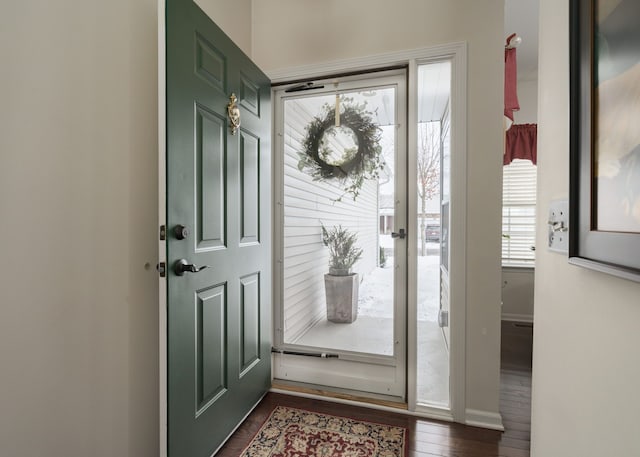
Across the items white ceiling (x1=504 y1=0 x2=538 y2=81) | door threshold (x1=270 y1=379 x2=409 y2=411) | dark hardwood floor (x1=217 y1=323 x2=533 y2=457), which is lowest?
dark hardwood floor (x1=217 y1=323 x2=533 y2=457)

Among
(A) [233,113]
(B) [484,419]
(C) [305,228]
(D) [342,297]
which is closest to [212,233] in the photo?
(A) [233,113]

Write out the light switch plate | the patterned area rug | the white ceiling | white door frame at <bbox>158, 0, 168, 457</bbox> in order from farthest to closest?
the white ceiling < the patterned area rug < white door frame at <bbox>158, 0, 168, 457</bbox> < the light switch plate

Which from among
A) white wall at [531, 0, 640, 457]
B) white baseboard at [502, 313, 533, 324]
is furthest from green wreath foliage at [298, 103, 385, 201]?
white baseboard at [502, 313, 533, 324]

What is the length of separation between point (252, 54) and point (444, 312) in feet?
8.35

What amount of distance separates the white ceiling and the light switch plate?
8.11ft

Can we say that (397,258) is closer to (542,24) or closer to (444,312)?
(444,312)

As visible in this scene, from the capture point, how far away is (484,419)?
187 cm

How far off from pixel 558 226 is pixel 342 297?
5.46 feet

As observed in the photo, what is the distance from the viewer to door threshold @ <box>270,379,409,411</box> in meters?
2.07

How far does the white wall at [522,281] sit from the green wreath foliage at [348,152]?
2.65 m

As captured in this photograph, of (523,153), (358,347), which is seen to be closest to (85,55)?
(358,347)

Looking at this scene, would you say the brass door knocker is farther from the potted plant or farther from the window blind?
the window blind

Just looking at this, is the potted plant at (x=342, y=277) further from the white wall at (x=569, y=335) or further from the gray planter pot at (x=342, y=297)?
the white wall at (x=569, y=335)

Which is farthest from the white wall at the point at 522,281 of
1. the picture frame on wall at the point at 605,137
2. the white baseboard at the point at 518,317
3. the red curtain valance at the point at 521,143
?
the picture frame on wall at the point at 605,137
